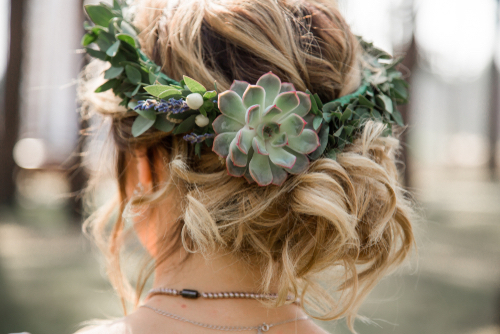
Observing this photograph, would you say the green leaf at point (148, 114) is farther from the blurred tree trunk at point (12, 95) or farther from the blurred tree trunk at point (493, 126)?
the blurred tree trunk at point (493, 126)

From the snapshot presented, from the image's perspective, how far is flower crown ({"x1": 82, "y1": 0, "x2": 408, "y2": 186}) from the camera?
3.61 feet

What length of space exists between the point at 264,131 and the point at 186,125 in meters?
0.25

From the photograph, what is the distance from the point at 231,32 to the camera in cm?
122

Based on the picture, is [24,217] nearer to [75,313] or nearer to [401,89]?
[75,313]

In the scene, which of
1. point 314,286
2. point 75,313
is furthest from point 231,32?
point 75,313

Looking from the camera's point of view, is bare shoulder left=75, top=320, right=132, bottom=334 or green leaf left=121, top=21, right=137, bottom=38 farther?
green leaf left=121, top=21, right=137, bottom=38

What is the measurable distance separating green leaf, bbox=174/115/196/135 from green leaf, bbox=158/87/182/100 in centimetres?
7

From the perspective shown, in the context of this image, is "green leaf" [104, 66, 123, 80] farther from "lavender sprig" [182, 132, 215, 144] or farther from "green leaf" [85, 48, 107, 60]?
"lavender sprig" [182, 132, 215, 144]

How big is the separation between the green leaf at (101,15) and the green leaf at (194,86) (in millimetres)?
545

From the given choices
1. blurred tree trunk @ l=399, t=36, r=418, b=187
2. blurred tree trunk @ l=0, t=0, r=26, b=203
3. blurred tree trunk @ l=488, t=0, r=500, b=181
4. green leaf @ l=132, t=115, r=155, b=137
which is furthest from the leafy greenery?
blurred tree trunk @ l=488, t=0, r=500, b=181

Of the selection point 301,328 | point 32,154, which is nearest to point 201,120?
point 301,328

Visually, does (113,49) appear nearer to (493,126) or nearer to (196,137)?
(196,137)

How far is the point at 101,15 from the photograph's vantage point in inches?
58.7

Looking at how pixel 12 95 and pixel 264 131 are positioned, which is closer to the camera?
pixel 264 131
